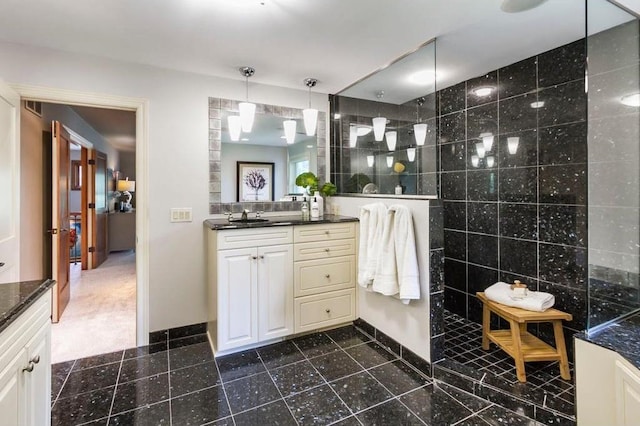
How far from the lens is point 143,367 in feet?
7.31

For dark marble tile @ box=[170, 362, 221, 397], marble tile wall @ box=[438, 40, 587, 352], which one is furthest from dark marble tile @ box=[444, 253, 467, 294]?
dark marble tile @ box=[170, 362, 221, 397]

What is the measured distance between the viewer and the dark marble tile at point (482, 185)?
8.84 ft

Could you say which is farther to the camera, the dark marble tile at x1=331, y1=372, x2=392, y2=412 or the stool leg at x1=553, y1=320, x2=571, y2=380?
the stool leg at x1=553, y1=320, x2=571, y2=380

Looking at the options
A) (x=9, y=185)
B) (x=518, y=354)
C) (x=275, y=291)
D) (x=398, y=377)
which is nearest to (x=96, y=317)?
(x=9, y=185)

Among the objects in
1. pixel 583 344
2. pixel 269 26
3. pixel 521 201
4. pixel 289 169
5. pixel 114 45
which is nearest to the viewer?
pixel 583 344

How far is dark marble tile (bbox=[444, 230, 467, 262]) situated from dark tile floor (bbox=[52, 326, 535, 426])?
1203mm

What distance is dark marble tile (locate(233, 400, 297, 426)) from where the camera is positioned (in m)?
1.68

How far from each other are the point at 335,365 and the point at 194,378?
0.96 metres

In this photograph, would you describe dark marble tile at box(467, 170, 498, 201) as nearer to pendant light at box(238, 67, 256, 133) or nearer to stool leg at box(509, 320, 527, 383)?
stool leg at box(509, 320, 527, 383)

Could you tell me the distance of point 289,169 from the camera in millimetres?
3133

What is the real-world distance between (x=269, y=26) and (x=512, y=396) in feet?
8.69

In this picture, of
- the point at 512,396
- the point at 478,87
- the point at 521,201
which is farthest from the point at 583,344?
the point at 478,87

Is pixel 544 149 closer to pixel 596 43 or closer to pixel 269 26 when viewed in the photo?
pixel 596 43

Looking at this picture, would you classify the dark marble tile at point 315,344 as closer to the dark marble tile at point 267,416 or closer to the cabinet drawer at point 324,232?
the dark marble tile at point 267,416
